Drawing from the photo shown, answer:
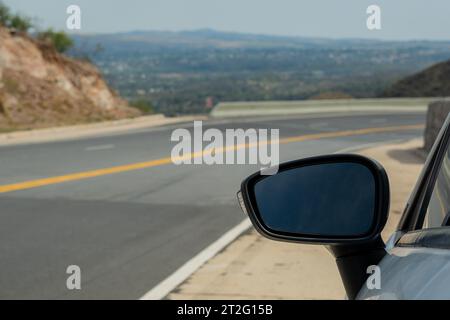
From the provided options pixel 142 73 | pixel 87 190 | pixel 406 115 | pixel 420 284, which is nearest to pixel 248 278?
pixel 420 284

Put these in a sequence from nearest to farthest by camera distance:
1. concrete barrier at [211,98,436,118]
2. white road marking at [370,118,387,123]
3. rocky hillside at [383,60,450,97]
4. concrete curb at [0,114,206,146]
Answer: concrete curb at [0,114,206,146] < white road marking at [370,118,387,123] < concrete barrier at [211,98,436,118] < rocky hillside at [383,60,450,97]

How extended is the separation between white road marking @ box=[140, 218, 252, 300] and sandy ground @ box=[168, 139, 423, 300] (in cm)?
8

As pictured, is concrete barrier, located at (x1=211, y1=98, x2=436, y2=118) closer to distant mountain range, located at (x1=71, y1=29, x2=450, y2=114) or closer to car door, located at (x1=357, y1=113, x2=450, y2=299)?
distant mountain range, located at (x1=71, y1=29, x2=450, y2=114)

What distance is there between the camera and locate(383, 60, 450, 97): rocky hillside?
74.6 m

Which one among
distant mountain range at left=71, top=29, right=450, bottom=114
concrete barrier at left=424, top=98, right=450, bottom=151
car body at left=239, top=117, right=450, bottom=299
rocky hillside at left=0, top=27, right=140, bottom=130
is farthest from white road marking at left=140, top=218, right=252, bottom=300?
distant mountain range at left=71, top=29, right=450, bottom=114

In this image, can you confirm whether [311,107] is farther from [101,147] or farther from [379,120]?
[101,147]

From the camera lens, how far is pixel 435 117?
65.3ft

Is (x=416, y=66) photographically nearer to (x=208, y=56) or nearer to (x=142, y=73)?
(x=142, y=73)

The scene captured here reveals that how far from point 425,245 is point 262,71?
159m

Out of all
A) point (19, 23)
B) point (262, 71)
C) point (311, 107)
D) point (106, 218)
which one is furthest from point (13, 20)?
point (262, 71)

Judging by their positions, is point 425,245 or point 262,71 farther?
point 262,71

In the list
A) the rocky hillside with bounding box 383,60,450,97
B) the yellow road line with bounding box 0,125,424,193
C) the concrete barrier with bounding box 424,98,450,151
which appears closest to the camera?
the yellow road line with bounding box 0,125,424,193

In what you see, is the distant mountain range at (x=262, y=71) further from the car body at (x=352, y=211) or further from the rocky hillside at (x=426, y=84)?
the car body at (x=352, y=211)

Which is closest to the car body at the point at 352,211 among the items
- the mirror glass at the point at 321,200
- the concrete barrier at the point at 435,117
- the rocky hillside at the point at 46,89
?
the mirror glass at the point at 321,200
